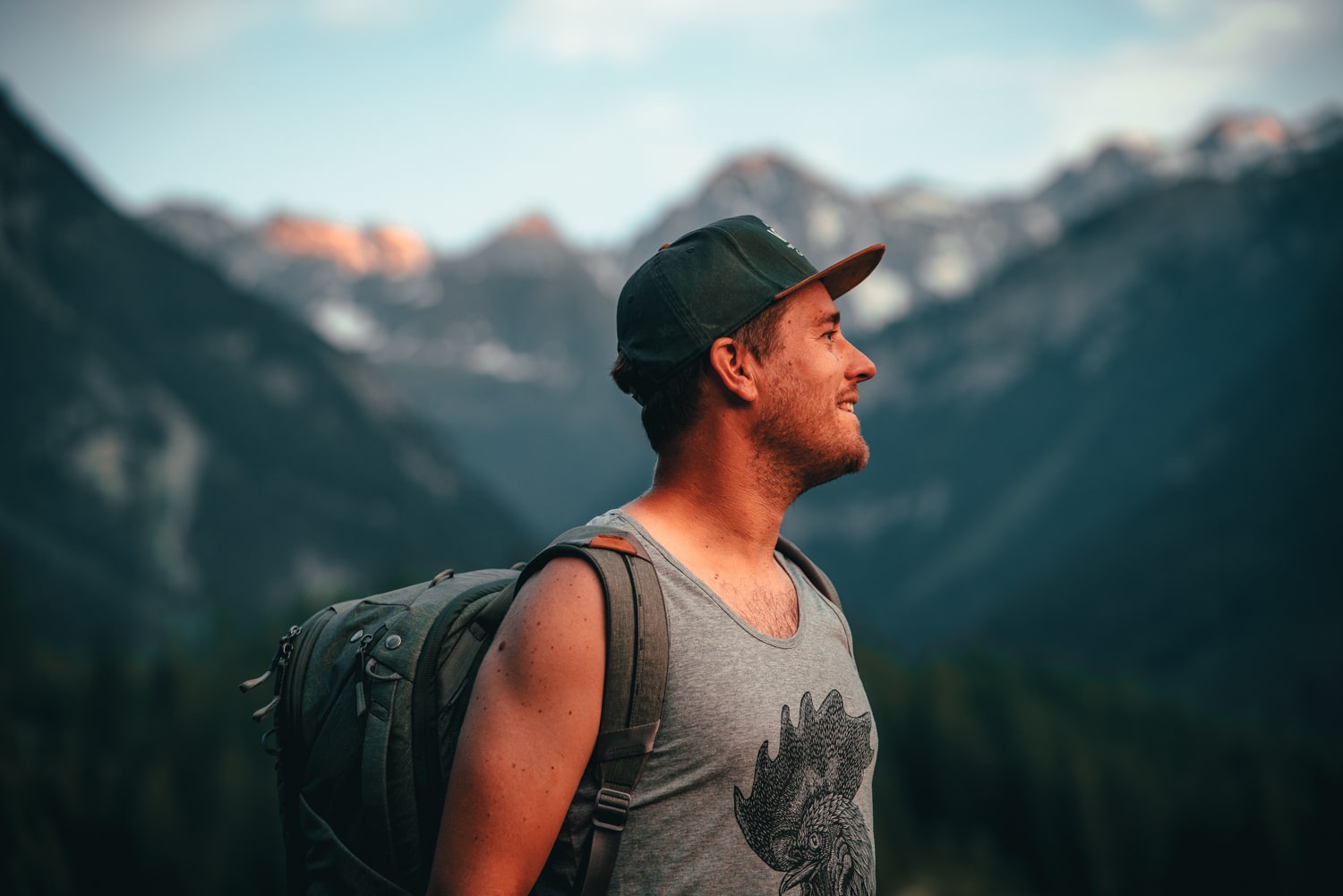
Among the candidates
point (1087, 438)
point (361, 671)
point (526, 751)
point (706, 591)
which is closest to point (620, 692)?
point (526, 751)

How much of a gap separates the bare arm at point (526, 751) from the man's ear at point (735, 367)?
2.30 ft

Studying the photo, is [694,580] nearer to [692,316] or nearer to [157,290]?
[692,316]

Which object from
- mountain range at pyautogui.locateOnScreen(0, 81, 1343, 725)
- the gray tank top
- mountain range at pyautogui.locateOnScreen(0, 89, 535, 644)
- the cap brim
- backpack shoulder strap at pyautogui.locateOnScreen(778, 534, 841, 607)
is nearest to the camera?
the gray tank top

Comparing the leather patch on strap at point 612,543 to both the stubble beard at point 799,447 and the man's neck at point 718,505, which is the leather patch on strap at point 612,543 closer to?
the man's neck at point 718,505

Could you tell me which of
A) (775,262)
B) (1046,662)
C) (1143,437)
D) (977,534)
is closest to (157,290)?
(1046,662)

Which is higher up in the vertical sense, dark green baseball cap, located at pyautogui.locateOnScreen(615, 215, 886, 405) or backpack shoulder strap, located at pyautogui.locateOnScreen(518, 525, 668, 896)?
dark green baseball cap, located at pyautogui.locateOnScreen(615, 215, 886, 405)

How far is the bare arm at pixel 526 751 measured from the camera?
8.45ft

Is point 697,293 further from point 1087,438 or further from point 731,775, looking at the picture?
point 1087,438

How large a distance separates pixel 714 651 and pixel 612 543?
1.11 feet

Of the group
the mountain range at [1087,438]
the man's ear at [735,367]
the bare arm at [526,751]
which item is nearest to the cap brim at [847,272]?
the man's ear at [735,367]

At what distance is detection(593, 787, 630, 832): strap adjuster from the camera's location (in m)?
2.64

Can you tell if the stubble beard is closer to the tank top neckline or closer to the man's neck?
the man's neck

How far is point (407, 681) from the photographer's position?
2746mm

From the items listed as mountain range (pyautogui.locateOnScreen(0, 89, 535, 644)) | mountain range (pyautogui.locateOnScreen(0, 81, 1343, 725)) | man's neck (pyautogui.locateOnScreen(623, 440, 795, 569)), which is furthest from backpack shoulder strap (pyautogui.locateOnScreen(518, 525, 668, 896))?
mountain range (pyautogui.locateOnScreen(0, 81, 1343, 725))
